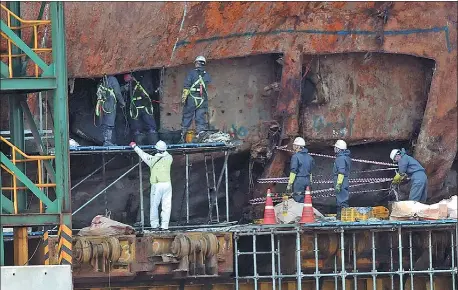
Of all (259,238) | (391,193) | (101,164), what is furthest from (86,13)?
(391,193)

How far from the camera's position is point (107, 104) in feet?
91.9

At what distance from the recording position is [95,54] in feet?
91.3

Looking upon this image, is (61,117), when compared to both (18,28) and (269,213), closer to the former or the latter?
(18,28)

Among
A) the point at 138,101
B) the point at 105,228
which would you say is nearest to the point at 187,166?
the point at 138,101

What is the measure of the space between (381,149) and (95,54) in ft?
20.7

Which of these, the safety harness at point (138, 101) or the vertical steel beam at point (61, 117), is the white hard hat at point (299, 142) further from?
the vertical steel beam at point (61, 117)

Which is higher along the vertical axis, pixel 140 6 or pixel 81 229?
pixel 140 6

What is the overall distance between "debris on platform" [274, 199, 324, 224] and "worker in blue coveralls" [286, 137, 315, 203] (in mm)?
454

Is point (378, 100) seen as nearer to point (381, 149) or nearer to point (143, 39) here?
point (381, 149)

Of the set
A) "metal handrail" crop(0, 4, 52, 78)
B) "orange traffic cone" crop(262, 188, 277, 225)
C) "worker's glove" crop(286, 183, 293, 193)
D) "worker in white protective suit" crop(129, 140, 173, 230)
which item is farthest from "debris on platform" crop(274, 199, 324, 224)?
"metal handrail" crop(0, 4, 52, 78)

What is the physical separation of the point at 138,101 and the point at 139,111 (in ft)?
0.59

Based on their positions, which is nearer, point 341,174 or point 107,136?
point 107,136

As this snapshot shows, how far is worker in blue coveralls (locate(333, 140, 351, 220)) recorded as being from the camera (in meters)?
28.5

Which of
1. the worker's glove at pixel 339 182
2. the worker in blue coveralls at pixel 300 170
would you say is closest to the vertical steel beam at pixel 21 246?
the worker in blue coveralls at pixel 300 170
